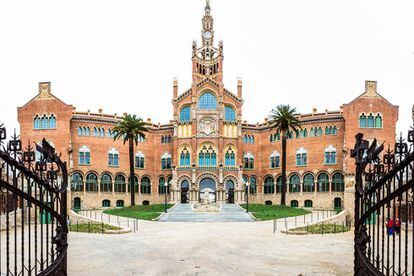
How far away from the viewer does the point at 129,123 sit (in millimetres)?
53469

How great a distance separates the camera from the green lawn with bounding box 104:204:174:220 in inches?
1625

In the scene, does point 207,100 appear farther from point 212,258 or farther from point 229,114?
point 212,258

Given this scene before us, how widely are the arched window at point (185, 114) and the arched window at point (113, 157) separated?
36.0ft

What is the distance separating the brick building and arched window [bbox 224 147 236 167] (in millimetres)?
158

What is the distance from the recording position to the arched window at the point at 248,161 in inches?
2586

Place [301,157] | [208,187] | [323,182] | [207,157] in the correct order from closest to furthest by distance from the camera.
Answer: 1. [323,182]
2. [301,157]
3. [208,187]
4. [207,157]

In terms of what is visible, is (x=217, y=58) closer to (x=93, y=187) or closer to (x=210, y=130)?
(x=210, y=130)

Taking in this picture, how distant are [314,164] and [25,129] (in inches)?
1576

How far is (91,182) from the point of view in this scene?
60281 millimetres

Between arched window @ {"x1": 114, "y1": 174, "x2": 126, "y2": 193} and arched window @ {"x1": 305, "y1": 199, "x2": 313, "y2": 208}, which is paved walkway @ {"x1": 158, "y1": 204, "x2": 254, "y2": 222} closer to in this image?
arched window @ {"x1": 305, "y1": 199, "x2": 313, "y2": 208}

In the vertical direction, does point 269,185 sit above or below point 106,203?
above

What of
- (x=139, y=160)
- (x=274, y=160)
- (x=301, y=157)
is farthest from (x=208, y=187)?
(x=301, y=157)

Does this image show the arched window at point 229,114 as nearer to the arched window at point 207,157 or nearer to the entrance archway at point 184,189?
the arched window at point 207,157

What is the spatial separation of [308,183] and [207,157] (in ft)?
49.2
